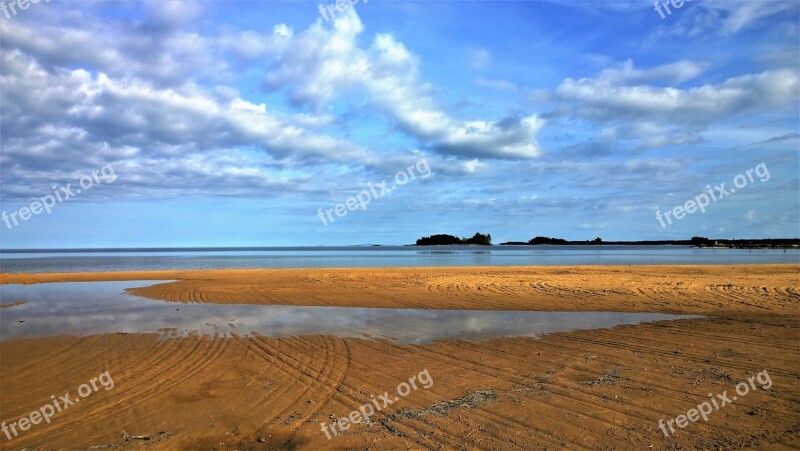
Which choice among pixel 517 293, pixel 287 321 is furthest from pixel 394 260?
pixel 287 321

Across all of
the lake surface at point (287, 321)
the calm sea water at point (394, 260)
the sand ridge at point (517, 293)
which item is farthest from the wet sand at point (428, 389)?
the calm sea water at point (394, 260)

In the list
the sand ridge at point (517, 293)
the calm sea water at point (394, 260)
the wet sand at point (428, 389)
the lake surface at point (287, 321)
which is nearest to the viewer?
the wet sand at point (428, 389)

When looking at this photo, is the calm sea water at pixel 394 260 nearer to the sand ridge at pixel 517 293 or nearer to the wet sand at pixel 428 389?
the sand ridge at pixel 517 293

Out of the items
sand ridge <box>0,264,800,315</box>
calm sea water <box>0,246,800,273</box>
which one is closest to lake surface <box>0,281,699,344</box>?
sand ridge <box>0,264,800,315</box>

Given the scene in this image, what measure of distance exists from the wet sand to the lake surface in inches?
40.0

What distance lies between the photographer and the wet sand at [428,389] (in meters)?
5.86

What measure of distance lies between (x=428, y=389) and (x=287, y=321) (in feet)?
26.9

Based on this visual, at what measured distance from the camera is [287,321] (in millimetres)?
14711

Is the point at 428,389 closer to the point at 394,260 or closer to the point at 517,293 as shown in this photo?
the point at 517,293

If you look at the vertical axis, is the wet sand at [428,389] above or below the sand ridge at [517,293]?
below

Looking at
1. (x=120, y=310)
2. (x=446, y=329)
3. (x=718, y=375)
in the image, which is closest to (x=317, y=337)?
(x=446, y=329)

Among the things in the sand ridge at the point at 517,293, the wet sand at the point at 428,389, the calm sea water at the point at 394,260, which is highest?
the calm sea water at the point at 394,260

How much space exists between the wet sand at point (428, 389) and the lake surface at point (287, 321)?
102 centimetres

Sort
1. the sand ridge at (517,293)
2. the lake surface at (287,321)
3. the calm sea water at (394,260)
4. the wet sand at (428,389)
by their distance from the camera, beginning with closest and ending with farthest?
the wet sand at (428,389) < the lake surface at (287,321) < the sand ridge at (517,293) < the calm sea water at (394,260)
